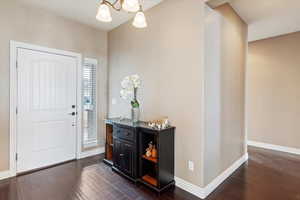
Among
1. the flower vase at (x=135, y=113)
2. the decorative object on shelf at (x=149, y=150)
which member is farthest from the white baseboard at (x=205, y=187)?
the flower vase at (x=135, y=113)

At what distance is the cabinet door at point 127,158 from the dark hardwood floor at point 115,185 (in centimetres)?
17

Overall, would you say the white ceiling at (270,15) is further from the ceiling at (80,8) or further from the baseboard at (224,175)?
the baseboard at (224,175)

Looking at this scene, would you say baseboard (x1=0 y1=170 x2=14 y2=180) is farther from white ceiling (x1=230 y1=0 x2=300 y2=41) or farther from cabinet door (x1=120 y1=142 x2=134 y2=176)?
white ceiling (x1=230 y1=0 x2=300 y2=41)

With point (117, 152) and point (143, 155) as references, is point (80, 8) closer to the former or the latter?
point (117, 152)

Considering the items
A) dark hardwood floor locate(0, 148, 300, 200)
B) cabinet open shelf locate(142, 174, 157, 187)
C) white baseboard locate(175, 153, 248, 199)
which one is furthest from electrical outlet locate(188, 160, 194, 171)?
cabinet open shelf locate(142, 174, 157, 187)

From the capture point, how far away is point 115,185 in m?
2.41

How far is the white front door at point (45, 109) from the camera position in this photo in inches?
110

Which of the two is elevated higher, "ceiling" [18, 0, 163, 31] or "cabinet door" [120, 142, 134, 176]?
"ceiling" [18, 0, 163, 31]

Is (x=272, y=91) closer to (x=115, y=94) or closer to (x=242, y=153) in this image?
(x=242, y=153)

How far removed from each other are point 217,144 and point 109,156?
2109mm

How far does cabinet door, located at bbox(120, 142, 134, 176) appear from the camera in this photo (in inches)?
99.4

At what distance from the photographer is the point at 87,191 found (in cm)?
225

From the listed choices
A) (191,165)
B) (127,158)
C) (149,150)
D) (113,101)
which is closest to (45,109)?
(113,101)

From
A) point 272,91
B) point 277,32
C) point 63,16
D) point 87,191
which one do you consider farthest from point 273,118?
point 63,16
